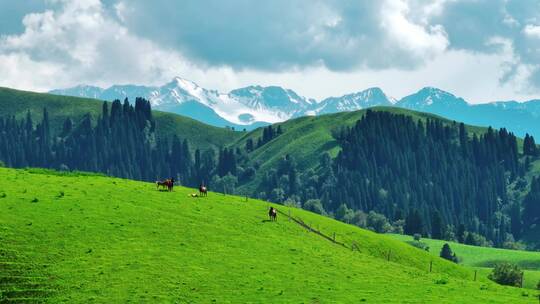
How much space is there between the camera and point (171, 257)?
208 feet

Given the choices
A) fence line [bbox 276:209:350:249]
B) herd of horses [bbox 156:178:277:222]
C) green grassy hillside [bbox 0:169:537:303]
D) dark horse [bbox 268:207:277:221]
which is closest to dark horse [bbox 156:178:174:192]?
herd of horses [bbox 156:178:277:222]

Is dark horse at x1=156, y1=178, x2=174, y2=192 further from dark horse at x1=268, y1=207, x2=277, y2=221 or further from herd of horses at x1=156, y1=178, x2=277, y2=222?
dark horse at x1=268, y1=207, x2=277, y2=221

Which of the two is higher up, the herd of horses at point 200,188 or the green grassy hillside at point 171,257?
the herd of horses at point 200,188

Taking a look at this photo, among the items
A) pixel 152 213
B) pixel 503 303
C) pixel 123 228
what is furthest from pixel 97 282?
pixel 503 303

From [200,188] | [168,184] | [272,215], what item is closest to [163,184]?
[168,184]

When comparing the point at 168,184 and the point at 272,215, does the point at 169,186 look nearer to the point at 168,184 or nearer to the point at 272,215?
the point at 168,184

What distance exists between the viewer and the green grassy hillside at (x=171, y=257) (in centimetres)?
5588

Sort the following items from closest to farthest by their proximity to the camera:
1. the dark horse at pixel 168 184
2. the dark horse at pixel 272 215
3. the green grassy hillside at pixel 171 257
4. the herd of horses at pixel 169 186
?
the green grassy hillside at pixel 171 257 < the dark horse at pixel 272 215 < the dark horse at pixel 168 184 < the herd of horses at pixel 169 186

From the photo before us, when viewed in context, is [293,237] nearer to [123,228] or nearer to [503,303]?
[123,228]

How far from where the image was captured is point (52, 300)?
2068 inches

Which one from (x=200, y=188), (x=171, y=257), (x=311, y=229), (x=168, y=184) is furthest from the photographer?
(x=200, y=188)

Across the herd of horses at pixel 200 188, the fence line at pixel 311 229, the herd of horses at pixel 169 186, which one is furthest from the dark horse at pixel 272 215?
the herd of horses at pixel 169 186

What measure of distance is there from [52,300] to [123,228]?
55.4 feet

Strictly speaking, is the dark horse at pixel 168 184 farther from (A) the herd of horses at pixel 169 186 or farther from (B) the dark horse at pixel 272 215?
(B) the dark horse at pixel 272 215
